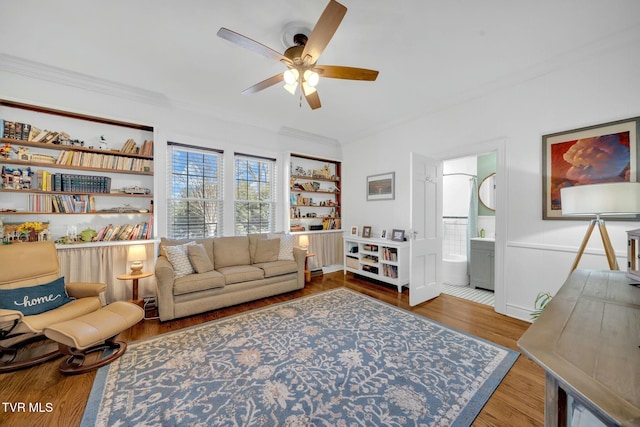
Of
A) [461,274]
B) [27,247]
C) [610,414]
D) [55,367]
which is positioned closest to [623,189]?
[610,414]

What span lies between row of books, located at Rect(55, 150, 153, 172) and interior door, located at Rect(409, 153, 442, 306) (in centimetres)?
377

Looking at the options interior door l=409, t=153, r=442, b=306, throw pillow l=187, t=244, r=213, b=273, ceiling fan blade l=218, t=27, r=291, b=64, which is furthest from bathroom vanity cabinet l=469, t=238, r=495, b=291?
throw pillow l=187, t=244, r=213, b=273

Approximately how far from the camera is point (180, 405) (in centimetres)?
165

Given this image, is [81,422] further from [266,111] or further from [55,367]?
[266,111]

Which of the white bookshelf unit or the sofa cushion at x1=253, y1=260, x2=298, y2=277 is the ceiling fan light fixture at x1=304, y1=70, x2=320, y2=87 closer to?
the sofa cushion at x1=253, y1=260, x2=298, y2=277

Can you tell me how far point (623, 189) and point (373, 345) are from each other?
2.34 m

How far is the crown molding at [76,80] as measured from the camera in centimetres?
273

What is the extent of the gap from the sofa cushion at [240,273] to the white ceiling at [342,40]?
2.49m

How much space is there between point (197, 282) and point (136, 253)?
0.87m

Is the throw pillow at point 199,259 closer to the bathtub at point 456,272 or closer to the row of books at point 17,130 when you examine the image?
the row of books at point 17,130

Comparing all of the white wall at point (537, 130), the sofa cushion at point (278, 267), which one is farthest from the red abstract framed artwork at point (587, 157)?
the sofa cushion at point (278, 267)

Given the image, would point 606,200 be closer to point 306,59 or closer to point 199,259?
point 306,59

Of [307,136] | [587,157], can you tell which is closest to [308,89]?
[307,136]

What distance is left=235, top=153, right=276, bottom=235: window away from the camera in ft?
14.5
